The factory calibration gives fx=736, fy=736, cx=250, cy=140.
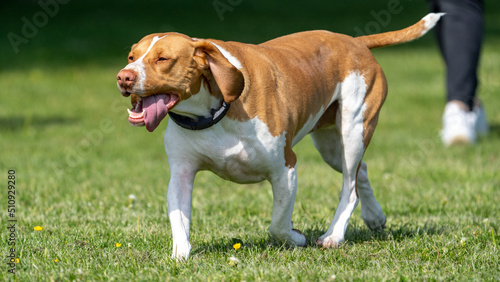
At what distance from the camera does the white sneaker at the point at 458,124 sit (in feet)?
27.0

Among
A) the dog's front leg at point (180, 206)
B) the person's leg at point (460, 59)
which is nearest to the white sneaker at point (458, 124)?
the person's leg at point (460, 59)

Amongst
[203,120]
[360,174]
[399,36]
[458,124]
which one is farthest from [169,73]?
[458,124]

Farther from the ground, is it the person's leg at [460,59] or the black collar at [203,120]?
the black collar at [203,120]

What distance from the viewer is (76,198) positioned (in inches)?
233

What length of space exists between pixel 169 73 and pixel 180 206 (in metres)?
0.80

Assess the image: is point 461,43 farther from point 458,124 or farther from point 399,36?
point 399,36

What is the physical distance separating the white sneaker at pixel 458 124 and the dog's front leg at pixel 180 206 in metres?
4.98

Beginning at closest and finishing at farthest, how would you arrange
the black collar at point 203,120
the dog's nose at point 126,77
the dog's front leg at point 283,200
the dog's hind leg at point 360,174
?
the dog's nose at point 126,77 → the black collar at point 203,120 → the dog's front leg at point 283,200 → the dog's hind leg at point 360,174

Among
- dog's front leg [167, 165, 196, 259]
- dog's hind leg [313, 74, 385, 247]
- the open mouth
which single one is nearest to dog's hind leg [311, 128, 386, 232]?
dog's hind leg [313, 74, 385, 247]

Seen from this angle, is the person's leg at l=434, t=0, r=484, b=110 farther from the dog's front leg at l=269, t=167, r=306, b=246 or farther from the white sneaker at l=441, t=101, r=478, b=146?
the dog's front leg at l=269, t=167, r=306, b=246

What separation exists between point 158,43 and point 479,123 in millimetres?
6175

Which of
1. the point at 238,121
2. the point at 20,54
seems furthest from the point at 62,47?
the point at 238,121

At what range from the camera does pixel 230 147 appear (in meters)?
3.85

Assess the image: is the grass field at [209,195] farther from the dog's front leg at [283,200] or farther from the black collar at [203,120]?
the black collar at [203,120]
